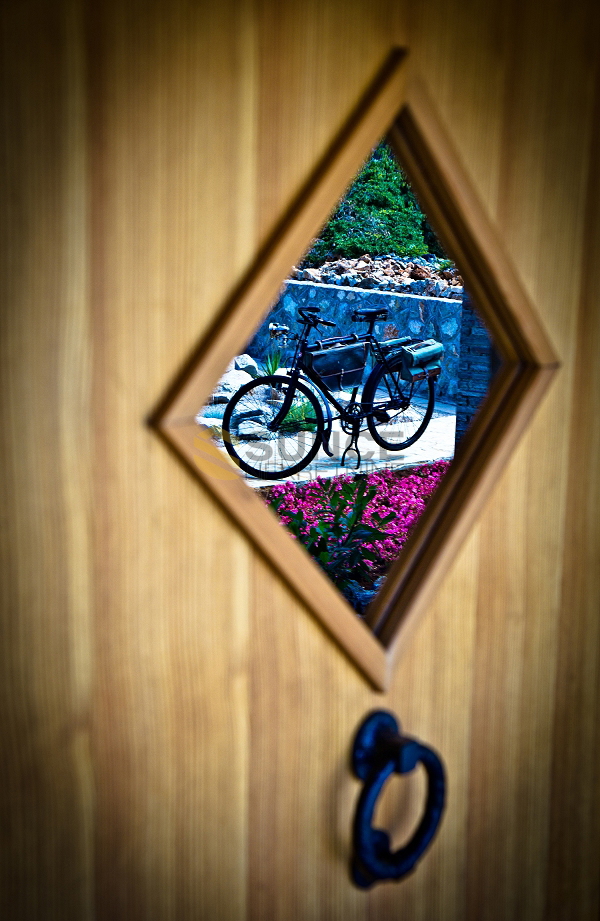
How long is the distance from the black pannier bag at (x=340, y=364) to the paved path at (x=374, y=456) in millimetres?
380

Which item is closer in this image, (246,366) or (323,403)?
(323,403)

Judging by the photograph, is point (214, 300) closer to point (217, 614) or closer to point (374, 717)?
point (217, 614)

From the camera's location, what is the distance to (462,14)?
627 mm

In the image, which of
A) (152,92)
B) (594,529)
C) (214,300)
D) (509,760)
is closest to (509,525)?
(594,529)

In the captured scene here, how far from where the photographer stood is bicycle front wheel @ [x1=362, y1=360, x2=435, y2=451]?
5.70 metres

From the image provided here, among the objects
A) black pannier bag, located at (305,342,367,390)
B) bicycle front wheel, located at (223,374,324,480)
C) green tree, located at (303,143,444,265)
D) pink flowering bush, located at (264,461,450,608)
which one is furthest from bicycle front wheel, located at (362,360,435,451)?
green tree, located at (303,143,444,265)

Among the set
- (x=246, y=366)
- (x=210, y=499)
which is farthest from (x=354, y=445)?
(x=210, y=499)

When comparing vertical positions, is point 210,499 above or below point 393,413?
below

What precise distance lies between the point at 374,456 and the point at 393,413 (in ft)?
2.08

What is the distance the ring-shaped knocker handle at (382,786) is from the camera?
67 cm

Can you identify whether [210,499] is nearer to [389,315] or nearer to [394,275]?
[389,315]

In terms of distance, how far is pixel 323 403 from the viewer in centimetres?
568

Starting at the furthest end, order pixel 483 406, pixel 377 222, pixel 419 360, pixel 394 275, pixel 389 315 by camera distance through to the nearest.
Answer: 1. pixel 377 222
2. pixel 394 275
3. pixel 389 315
4. pixel 419 360
5. pixel 483 406

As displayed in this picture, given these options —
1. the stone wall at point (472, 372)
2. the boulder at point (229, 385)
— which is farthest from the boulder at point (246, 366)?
the stone wall at point (472, 372)
